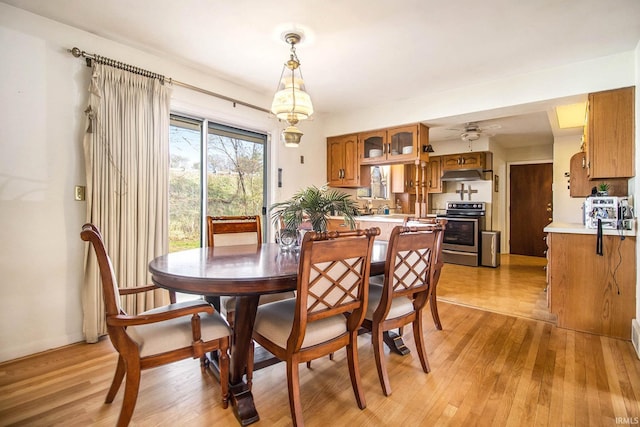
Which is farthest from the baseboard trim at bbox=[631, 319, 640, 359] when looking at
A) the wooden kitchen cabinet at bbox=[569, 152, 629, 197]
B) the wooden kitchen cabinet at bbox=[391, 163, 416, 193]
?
the wooden kitchen cabinet at bbox=[391, 163, 416, 193]

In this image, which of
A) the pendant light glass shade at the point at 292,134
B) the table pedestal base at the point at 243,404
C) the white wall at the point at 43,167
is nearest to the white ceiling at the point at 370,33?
the white wall at the point at 43,167

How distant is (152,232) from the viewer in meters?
2.69

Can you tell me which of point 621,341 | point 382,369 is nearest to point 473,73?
point 621,341

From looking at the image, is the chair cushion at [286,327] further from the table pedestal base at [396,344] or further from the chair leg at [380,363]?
the table pedestal base at [396,344]

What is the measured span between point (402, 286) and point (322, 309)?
61 centimetres

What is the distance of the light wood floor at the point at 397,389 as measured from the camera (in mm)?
1536

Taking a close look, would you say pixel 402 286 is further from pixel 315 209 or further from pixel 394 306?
pixel 315 209

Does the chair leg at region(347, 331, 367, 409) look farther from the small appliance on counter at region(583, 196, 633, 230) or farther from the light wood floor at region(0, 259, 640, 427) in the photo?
the small appliance on counter at region(583, 196, 633, 230)

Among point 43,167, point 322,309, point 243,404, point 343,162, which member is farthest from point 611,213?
point 43,167

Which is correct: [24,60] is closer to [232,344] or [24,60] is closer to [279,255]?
[279,255]

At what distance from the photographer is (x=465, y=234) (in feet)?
17.9

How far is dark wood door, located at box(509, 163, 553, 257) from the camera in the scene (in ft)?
20.1

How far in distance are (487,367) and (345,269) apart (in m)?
1.34

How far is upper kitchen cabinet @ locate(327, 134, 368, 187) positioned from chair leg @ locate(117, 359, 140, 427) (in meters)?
3.73
